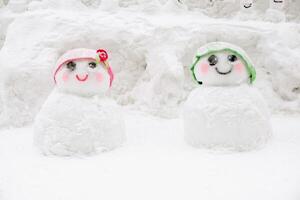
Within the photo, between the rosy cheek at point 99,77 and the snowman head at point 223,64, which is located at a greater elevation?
the snowman head at point 223,64

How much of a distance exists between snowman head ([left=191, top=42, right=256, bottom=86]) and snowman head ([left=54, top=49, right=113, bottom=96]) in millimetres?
971

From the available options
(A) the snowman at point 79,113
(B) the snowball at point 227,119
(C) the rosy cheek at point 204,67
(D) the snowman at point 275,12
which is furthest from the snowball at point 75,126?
(D) the snowman at point 275,12

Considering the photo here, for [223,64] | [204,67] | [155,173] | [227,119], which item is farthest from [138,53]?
[155,173]

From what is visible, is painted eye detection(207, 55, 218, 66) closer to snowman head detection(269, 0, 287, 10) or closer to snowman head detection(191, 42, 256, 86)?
snowman head detection(191, 42, 256, 86)

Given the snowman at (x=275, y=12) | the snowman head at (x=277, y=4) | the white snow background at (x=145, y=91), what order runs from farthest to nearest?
the snowman head at (x=277, y=4) → the snowman at (x=275, y=12) → the white snow background at (x=145, y=91)

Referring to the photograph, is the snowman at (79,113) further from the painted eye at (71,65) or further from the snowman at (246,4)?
the snowman at (246,4)

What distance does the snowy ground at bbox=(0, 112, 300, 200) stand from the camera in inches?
98.7

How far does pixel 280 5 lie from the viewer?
6.05 metres

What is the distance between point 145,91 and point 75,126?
1771 mm

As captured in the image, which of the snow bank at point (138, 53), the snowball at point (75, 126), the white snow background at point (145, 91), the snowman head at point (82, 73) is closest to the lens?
the white snow background at point (145, 91)

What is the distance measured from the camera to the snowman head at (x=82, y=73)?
3.44 metres

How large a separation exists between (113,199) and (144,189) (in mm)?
247

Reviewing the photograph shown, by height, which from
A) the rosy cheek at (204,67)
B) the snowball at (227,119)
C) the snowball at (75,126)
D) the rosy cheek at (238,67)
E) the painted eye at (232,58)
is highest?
the painted eye at (232,58)

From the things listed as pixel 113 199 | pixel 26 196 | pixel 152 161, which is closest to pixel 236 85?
pixel 152 161
